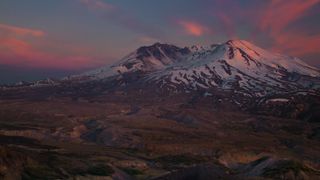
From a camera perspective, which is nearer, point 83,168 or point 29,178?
point 29,178

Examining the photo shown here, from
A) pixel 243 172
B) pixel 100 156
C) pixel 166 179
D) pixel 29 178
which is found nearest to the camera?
pixel 166 179

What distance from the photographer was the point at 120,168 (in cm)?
17612

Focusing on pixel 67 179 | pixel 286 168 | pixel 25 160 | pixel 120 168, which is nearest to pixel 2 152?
pixel 25 160

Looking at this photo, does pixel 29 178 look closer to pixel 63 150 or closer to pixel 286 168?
pixel 63 150

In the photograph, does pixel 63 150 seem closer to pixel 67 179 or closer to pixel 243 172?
pixel 67 179

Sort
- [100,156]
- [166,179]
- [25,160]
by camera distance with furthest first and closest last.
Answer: [100,156] → [25,160] → [166,179]

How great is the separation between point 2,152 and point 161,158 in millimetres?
61154

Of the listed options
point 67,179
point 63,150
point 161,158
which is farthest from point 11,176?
point 161,158

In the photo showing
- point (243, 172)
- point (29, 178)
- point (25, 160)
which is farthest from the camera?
point (243, 172)

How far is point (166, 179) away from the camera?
139m

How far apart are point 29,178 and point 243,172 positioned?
62.8 meters

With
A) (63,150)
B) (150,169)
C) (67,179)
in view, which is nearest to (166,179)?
(67,179)

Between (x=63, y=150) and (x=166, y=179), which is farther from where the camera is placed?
(x=63, y=150)

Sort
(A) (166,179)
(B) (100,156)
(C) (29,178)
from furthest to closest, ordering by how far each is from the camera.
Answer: (B) (100,156) → (C) (29,178) → (A) (166,179)
